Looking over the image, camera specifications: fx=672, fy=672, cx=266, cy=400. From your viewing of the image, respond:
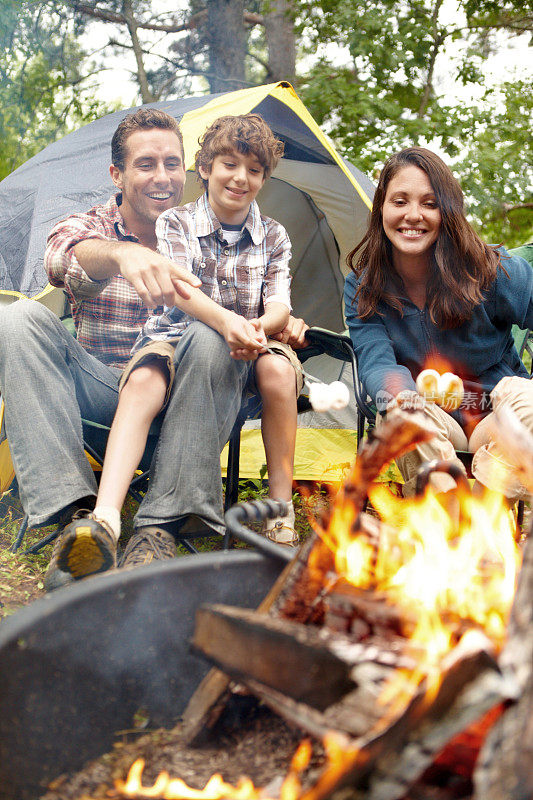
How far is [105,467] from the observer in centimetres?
181

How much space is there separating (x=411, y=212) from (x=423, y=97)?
4176mm

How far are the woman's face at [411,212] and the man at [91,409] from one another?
655 millimetres

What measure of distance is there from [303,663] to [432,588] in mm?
292

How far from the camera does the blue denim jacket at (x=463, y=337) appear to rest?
83.4 inches

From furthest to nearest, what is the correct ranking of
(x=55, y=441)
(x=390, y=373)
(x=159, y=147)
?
1. (x=159, y=147)
2. (x=390, y=373)
3. (x=55, y=441)

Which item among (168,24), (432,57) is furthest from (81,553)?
(168,24)

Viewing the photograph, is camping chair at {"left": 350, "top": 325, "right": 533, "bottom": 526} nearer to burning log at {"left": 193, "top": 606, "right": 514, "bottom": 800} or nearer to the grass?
the grass

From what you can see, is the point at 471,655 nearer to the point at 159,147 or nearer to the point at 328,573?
the point at 328,573

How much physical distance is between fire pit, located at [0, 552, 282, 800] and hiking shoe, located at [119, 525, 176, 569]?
0.59 m

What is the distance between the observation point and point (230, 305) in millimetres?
2377

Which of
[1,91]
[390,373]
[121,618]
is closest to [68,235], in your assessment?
[390,373]

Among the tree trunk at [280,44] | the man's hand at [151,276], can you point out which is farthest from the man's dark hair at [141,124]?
the tree trunk at [280,44]

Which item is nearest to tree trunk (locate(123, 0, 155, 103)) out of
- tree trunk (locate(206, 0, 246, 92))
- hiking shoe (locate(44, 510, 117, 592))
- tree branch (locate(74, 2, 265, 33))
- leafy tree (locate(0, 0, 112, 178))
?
tree branch (locate(74, 2, 265, 33))

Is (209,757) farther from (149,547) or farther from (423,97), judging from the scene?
(423,97)
